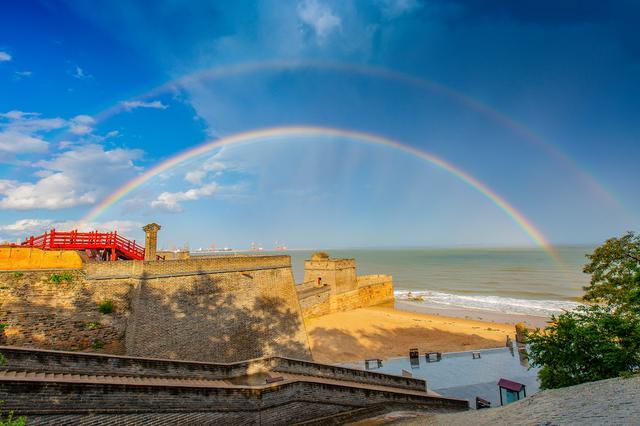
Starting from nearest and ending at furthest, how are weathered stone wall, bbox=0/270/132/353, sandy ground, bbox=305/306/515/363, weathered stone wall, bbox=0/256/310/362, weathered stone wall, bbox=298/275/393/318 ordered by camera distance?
weathered stone wall, bbox=0/270/132/353 < weathered stone wall, bbox=0/256/310/362 < sandy ground, bbox=305/306/515/363 < weathered stone wall, bbox=298/275/393/318

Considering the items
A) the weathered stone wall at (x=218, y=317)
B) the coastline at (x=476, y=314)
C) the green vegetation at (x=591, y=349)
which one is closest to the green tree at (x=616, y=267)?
the green vegetation at (x=591, y=349)

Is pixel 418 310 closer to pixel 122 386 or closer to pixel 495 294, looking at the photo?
pixel 495 294

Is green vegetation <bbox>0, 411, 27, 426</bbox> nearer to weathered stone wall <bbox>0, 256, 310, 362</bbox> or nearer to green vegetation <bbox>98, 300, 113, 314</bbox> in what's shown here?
weathered stone wall <bbox>0, 256, 310, 362</bbox>

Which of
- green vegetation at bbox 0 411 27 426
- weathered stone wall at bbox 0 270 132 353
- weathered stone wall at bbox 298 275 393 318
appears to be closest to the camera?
green vegetation at bbox 0 411 27 426

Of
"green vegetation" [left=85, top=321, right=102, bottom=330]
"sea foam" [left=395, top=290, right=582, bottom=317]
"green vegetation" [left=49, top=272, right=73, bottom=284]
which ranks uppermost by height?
"green vegetation" [left=49, top=272, right=73, bottom=284]

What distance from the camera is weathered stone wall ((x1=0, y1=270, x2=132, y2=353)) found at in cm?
1287

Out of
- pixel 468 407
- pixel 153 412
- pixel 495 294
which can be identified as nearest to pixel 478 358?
pixel 468 407

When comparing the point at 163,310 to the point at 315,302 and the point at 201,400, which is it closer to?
the point at 201,400

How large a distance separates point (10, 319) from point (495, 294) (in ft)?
213

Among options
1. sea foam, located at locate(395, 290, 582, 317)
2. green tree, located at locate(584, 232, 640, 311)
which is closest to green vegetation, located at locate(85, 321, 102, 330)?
green tree, located at locate(584, 232, 640, 311)

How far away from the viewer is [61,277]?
1402 cm

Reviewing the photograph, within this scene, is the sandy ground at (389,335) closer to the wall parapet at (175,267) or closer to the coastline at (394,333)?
the coastline at (394,333)

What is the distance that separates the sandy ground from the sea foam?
10.5 meters

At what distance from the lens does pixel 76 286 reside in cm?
1424
